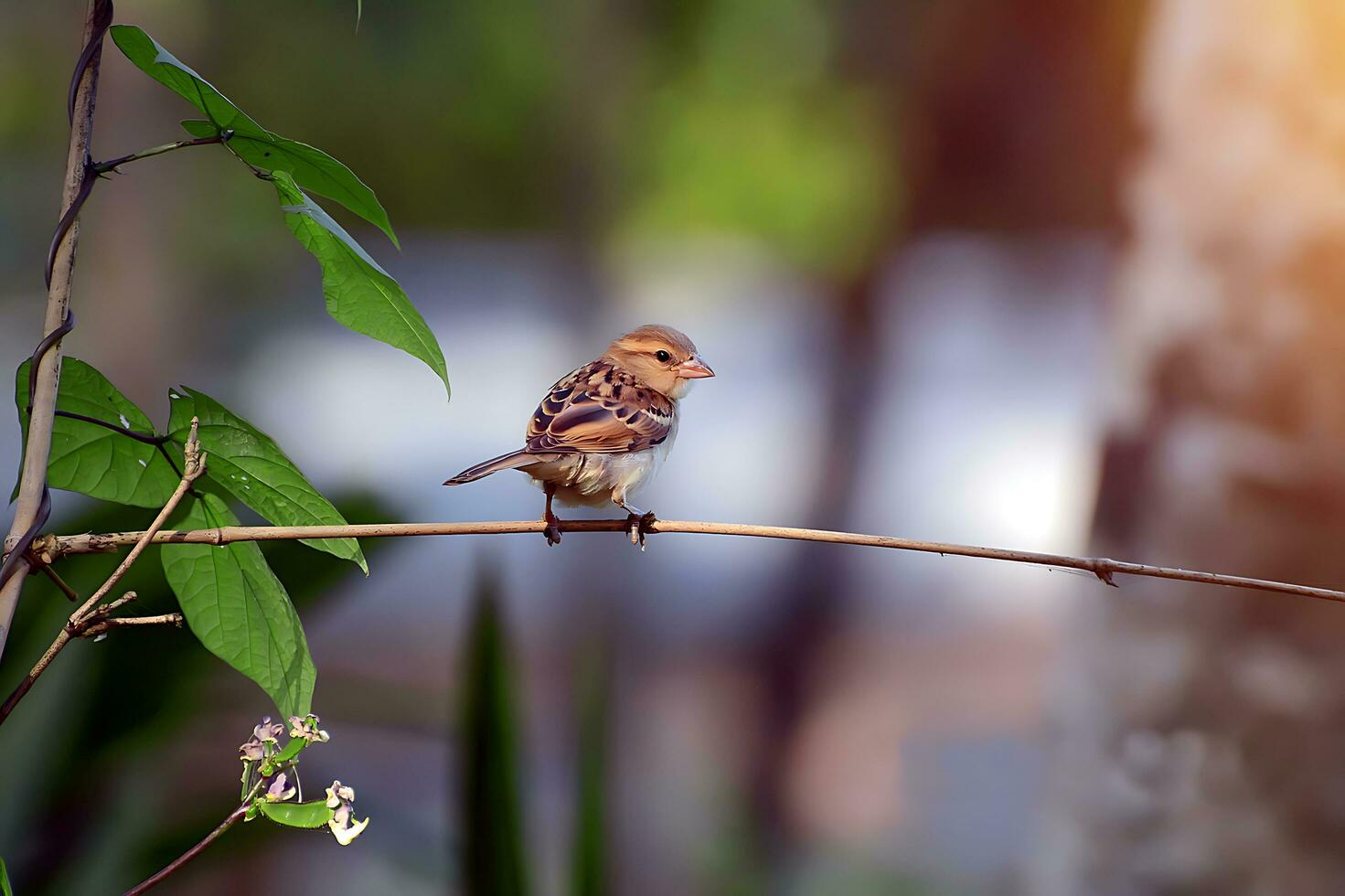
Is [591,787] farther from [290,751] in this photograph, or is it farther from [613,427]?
[290,751]

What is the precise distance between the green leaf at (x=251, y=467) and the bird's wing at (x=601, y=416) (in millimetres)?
220

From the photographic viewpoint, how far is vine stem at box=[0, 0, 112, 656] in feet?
1.18

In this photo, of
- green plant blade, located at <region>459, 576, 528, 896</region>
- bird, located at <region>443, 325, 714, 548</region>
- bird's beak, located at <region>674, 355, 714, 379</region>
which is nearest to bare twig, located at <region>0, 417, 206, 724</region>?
bird, located at <region>443, 325, 714, 548</region>

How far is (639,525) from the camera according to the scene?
575 millimetres

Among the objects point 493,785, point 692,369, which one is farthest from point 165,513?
point 493,785

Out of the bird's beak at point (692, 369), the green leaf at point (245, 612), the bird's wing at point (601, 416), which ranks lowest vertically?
the green leaf at point (245, 612)

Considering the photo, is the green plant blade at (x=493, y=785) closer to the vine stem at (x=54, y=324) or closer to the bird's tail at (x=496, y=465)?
the bird's tail at (x=496, y=465)

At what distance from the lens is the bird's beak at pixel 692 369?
0.79 meters

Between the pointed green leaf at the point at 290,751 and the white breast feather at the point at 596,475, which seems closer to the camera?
the pointed green leaf at the point at 290,751

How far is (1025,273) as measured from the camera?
4.49 feet

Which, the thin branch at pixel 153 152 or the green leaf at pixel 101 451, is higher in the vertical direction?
the thin branch at pixel 153 152

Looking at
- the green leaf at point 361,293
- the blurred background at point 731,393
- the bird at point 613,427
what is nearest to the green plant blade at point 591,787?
the blurred background at point 731,393

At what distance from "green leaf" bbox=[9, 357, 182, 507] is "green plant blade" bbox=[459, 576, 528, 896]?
720mm

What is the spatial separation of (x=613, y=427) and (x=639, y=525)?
139mm
